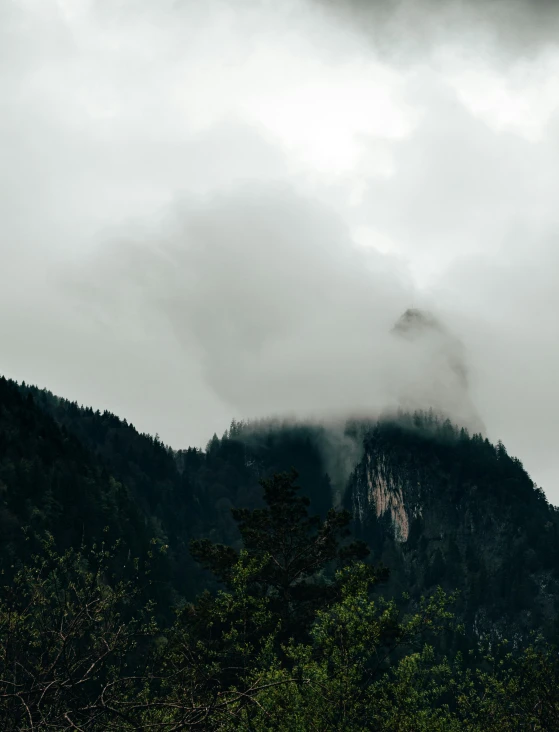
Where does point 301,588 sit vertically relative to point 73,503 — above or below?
below

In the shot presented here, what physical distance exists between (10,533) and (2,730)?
324 feet

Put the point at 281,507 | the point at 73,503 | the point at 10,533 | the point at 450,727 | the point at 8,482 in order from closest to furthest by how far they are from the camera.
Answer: the point at 450,727
the point at 281,507
the point at 10,533
the point at 8,482
the point at 73,503

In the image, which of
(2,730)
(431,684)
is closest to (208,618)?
(431,684)

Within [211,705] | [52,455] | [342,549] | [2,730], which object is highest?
[52,455]

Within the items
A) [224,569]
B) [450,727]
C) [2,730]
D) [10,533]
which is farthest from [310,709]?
[10,533]

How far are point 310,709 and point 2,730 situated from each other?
1306 cm

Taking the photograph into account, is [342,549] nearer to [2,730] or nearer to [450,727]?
[450,727]

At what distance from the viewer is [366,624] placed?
26734 millimetres

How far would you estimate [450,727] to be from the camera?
87.0 ft

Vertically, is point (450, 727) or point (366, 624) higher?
point (366, 624)

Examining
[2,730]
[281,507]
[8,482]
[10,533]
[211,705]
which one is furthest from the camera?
[8,482]

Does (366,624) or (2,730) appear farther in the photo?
(366,624)

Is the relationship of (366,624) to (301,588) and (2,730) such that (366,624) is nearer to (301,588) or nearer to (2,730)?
(2,730)

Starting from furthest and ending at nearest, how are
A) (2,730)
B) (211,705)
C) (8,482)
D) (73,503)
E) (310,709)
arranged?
(73,503) < (8,482) < (310,709) < (2,730) < (211,705)
